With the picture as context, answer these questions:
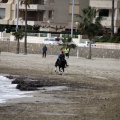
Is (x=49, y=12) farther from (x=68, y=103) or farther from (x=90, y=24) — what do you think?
(x=68, y=103)

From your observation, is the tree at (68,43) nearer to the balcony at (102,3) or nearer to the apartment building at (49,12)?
the balcony at (102,3)

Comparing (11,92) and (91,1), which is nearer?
(11,92)

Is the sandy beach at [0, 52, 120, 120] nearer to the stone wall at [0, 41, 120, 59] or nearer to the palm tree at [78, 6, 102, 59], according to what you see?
the palm tree at [78, 6, 102, 59]

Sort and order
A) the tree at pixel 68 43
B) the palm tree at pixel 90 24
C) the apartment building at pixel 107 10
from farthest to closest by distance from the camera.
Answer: the apartment building at pixel 107 10 < the tree at pixel 68 43 < the palm tree at pixel 90 24

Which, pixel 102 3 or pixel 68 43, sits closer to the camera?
pixel 68 43

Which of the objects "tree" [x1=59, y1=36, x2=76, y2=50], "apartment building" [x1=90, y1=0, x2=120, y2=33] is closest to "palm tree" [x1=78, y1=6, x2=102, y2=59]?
"tree" [x1=59, y1=36, x2=76, y2=50]

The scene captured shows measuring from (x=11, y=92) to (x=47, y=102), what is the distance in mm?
3735

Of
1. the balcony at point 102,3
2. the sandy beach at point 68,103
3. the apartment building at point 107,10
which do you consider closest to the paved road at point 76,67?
the sandy beach at point 68,103

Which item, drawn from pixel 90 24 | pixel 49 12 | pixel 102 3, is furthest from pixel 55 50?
pixel 49 12

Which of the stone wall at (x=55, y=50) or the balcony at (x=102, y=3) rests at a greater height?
the balcony at (x=102, y=3)

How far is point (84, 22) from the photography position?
5547cm

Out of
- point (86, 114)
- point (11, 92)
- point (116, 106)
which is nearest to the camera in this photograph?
point (86, 114)

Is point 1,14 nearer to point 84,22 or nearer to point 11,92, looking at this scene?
point 84,22

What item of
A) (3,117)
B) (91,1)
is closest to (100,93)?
(3,117)
